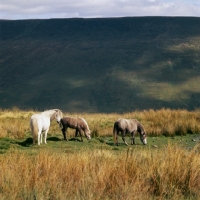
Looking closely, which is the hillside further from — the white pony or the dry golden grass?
the dry golden grass

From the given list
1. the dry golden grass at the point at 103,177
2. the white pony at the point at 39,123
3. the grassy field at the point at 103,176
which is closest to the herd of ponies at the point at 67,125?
the white pony at the point at 39,123

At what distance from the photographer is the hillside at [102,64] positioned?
69.9m

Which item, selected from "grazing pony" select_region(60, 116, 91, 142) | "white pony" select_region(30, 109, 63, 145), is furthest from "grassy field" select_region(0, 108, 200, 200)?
"grazing pony" select_region(60, 116, 91, 142)

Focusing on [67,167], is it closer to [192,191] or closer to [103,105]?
[192,191]

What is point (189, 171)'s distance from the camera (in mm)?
9148

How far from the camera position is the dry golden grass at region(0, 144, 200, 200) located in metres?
8.27

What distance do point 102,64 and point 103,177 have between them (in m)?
73.0

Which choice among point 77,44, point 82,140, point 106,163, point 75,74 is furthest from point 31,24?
point 106,163

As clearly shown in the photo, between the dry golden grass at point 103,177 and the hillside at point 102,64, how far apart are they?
55.8 m

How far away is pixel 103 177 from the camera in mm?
8852

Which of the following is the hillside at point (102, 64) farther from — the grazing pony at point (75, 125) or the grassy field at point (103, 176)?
the grassy field at point (103, 176)

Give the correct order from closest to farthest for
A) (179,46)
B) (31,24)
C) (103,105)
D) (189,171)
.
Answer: (189,171) → (103,105) → (179,46) → (31,24)

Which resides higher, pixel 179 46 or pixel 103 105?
pixel 179 46

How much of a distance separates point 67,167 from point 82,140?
30.9 feet
